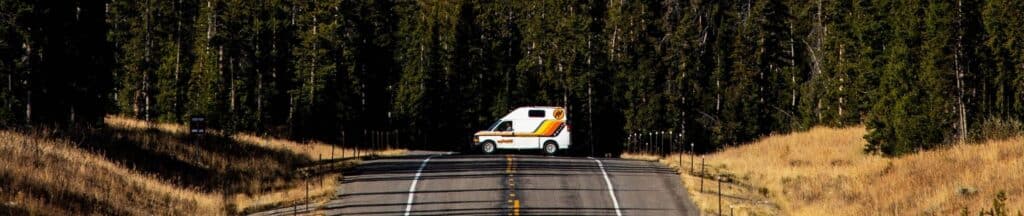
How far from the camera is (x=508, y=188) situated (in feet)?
116

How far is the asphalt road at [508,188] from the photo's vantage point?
31.1 metres

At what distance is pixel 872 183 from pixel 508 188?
10504mm

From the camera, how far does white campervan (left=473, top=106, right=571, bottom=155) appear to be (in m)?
51.2

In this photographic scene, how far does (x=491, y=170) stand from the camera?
40.9m

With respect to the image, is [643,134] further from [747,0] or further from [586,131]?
[747,0]

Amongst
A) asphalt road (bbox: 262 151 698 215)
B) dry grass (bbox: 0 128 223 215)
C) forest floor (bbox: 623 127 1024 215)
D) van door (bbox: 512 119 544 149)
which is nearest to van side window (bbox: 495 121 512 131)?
van door (bbox: 512 119 544 149)

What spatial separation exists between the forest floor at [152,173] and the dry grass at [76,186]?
25 millimetres

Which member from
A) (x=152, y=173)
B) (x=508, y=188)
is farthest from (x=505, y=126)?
(x=152, y=173)

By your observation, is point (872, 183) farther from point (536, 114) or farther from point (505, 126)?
point (505, 126)

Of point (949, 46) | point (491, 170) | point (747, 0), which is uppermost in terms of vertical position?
point (747, 0)

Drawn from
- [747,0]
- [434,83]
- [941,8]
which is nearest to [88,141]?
[941,8]

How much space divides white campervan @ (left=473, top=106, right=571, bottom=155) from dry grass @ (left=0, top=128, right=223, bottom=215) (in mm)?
18844

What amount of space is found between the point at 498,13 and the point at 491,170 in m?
48.3

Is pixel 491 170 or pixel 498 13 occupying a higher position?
pixel 498 13
